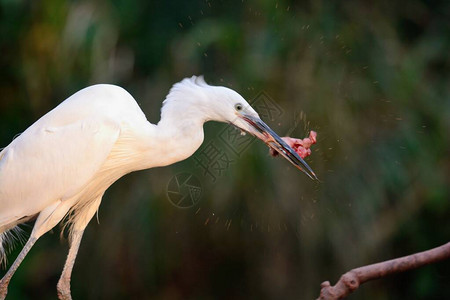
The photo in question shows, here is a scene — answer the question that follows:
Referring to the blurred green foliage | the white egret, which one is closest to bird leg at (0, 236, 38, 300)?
the white egret

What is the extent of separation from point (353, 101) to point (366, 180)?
0.42m

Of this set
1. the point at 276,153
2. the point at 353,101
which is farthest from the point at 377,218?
the point at 276,153

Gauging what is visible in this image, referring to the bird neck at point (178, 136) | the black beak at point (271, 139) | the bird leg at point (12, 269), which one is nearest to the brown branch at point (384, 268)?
the black beak at point (271, 139)

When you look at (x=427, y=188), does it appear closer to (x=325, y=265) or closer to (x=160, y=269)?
(x=325, y=265)

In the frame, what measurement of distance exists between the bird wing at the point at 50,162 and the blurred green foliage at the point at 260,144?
4.50 feet

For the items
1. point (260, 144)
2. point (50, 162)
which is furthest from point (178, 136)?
point (260, 144)

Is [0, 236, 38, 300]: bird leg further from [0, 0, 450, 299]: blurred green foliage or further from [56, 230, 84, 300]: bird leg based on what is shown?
[0, 0, 450, 299]: blurred green foliage

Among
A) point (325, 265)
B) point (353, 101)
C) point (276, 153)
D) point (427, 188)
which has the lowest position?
point (325, 265)

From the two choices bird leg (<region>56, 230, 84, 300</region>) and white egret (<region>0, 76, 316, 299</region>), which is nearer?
white egret (<region>0, 76, 316, 299</region>)

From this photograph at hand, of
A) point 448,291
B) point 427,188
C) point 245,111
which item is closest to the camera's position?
point 245,111

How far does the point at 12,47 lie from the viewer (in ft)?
12.5

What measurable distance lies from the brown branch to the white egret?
425 mm

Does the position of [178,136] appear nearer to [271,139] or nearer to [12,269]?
[271,139]

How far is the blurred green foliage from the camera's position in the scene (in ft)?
11.7
